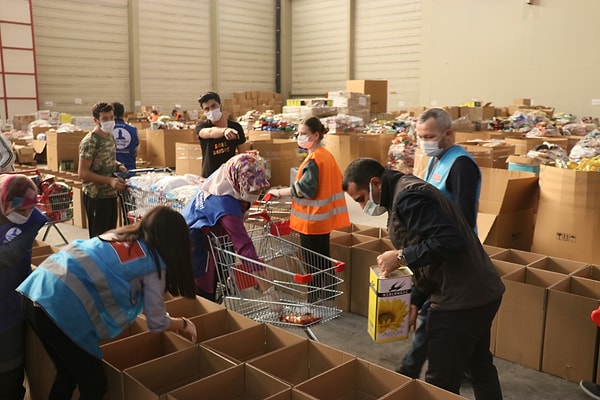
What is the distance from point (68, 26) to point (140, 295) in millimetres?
15177

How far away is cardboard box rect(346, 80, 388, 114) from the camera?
12.6 m

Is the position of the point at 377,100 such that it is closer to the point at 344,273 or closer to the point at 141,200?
the point at 344,273

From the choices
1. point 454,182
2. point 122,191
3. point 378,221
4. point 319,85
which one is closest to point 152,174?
point 122,191

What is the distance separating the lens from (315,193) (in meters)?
4.00

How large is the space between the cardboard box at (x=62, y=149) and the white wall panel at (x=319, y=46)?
1149cm

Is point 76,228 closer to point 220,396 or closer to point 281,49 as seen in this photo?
point 220,396

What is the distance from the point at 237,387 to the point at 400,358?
1.54 m

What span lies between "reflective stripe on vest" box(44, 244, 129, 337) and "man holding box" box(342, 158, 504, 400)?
1.07 m

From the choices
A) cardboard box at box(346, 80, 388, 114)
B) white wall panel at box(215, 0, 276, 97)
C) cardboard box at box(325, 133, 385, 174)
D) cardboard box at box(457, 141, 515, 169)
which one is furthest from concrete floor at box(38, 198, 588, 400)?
white wall panel at box(215, 0, 276, 97)

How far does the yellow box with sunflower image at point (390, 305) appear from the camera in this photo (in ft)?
7.69

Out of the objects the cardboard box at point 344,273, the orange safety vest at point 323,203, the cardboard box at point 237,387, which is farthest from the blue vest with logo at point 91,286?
the cardboard box at point 344,273

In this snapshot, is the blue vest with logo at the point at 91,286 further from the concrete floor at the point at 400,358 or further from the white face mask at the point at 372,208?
the concrete floor at the point at 400,358

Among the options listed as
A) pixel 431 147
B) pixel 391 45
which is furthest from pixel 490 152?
pixel 391 45

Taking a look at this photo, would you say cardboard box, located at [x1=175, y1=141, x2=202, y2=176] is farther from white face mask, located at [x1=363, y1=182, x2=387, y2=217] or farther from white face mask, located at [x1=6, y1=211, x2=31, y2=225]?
white face mask, located at [x1=363, y1=182, x2=387, y2=217]
